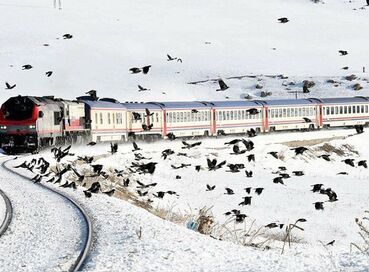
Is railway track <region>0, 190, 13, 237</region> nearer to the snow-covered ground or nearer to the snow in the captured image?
the snow

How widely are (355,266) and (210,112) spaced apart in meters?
43.1

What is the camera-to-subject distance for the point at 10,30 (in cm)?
12044

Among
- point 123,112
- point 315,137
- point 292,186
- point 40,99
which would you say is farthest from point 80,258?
point 315,137

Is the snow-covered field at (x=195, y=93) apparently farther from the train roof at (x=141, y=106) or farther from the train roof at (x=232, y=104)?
the train roof at (x=232, y=104)

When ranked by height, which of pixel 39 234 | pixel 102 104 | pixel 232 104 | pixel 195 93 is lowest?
pixel 39 234

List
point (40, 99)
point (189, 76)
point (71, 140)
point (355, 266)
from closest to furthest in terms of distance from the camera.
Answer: point (355, 266)
point (40, 99)
point (71, 140)
point (189, 76)

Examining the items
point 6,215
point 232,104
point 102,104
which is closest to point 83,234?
point 6,215

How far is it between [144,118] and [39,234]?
113 ft

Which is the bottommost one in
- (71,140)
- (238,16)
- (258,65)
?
(71,140)

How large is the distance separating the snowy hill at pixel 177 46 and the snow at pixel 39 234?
220 ft

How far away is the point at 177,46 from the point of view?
12456cm

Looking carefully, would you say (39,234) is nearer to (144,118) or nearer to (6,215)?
(6,215)

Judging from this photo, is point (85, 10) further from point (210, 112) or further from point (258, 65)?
point (210, 112)

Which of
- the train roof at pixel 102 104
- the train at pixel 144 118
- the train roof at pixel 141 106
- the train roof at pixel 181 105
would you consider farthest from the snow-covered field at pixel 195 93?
the train roof at pixel 181 105
